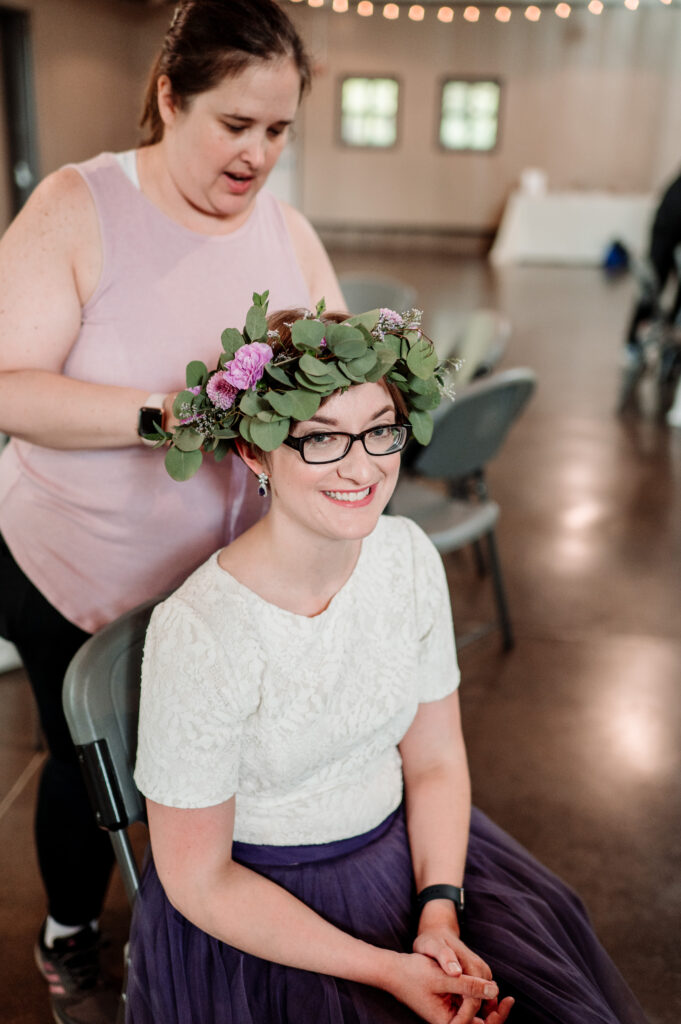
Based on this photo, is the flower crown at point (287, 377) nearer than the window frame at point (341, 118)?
Yes

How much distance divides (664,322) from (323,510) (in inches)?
237

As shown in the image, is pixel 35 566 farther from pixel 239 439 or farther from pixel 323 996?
pixel 323 996

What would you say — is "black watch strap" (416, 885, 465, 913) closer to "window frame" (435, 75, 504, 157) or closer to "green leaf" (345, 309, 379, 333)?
"green leaf" (345, 309, 379, 333)

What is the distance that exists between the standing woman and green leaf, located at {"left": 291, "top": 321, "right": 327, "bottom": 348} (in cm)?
26

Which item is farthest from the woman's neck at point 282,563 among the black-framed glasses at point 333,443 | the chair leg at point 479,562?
the chair leg at point 479,562

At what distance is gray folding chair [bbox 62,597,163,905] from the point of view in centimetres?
116

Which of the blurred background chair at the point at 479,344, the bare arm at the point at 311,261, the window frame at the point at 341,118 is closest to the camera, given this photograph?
the bare arm at the point at 311,261

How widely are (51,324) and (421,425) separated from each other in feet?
1.77

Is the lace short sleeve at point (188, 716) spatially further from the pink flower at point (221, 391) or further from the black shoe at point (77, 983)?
the black shoe at point (77, 983)

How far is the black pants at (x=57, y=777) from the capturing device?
1432 mm

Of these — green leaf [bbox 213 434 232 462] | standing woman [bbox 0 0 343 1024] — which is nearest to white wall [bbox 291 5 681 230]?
standing woman [bbox 0 0 343 1024]

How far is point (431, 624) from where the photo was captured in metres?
1.32

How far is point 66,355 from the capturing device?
4.40 feet

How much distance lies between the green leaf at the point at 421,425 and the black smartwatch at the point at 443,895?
0.59 metres
